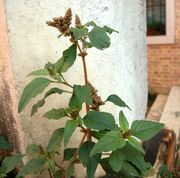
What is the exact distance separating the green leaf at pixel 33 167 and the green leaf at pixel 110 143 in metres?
0.32

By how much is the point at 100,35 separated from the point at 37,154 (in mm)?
607

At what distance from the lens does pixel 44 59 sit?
1.43 meters

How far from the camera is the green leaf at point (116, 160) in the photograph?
41.4 inches

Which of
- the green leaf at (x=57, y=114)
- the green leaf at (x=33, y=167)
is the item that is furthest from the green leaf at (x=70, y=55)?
the green leaf at (x=33, y=167)

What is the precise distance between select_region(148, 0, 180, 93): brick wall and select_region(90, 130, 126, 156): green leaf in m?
6.75

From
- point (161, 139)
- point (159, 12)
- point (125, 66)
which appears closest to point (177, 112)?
point (159, 12)

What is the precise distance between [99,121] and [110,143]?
0.34ft

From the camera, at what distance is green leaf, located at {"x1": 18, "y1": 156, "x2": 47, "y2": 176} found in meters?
1.22

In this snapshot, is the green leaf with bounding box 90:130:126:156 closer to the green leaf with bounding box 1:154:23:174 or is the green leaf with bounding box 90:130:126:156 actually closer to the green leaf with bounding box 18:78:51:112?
the green leaf with bounding box 18:78:51:112

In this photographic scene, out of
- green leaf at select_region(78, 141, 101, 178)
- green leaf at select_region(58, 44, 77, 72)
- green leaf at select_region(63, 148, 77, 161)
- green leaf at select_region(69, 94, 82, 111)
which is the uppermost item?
green leaf at select_region(58, 44, 77, 72)

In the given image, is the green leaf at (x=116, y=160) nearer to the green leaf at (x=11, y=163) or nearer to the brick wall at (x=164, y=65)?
the green leaf at (x=11, y=163)

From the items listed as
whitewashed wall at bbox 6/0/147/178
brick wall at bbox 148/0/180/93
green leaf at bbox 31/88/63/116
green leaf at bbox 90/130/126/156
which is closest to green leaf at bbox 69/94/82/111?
green leaf at bbox 31/88/63/116

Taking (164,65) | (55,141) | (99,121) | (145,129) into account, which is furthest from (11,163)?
(164,65)

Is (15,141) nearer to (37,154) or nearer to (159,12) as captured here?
(37,154)
